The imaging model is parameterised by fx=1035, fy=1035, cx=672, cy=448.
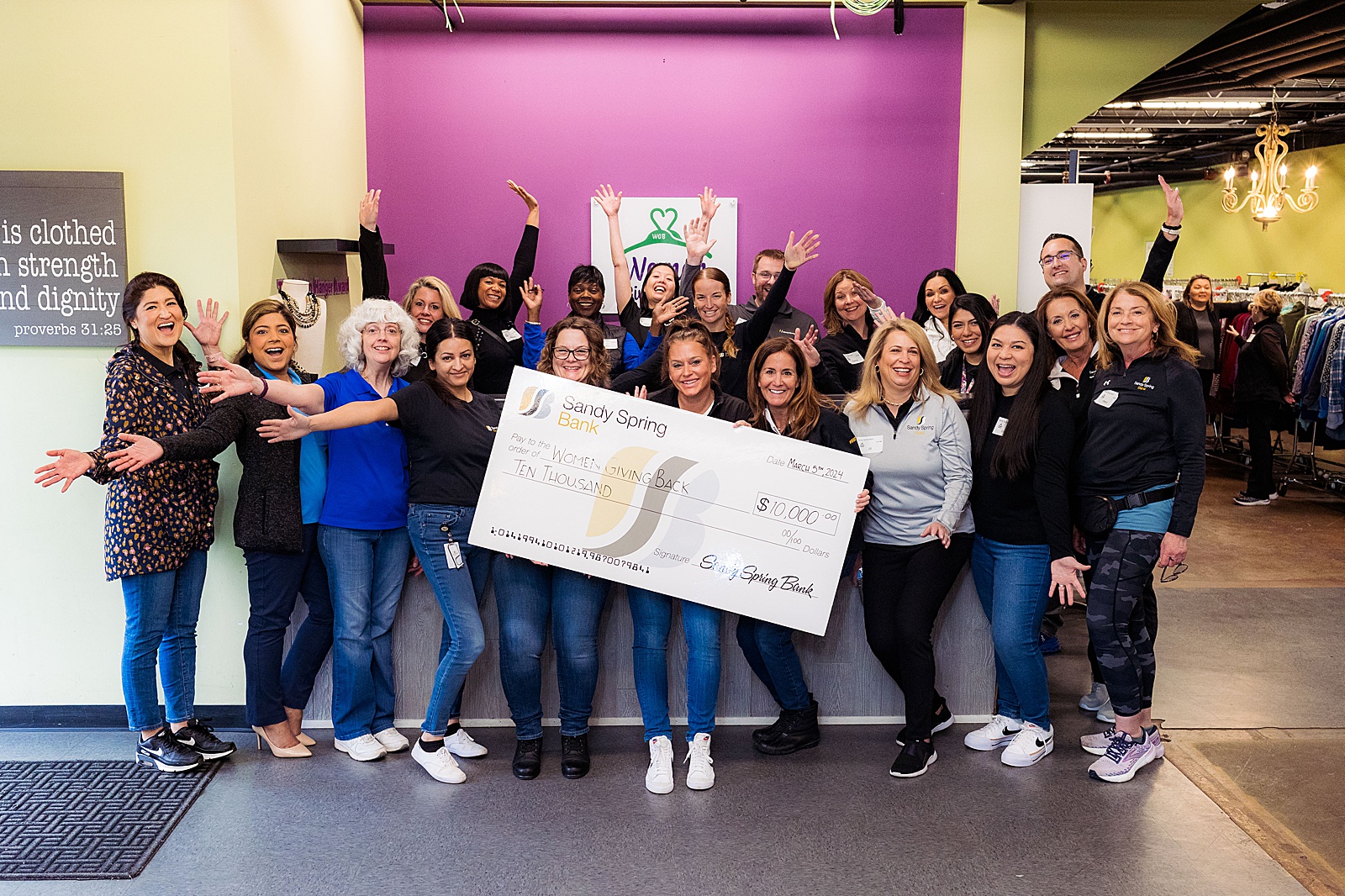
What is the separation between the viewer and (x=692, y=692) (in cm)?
353

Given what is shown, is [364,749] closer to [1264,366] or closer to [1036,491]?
[1036,491]

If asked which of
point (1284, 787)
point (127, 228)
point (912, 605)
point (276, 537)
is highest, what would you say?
point (127, 228)

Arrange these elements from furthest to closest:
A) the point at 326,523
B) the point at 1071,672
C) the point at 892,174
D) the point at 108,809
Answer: the point at 892,174
the point at 1071,672
the point at 326,523
the point at 108,809

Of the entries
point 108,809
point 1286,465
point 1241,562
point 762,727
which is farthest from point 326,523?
point 1286,465

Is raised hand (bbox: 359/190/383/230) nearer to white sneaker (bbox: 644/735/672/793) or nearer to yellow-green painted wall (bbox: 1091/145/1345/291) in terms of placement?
white sneaker (bbox: 644/735/672/793)

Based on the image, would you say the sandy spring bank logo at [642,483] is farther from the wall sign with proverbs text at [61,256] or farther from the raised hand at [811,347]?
the wall sign with proverbs text at [61,256]

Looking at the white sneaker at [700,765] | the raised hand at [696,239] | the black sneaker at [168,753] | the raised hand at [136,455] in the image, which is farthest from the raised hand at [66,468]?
the raised hand at [696,239]

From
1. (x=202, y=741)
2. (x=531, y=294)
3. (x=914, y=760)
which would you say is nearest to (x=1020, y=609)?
(x=914, y=760)

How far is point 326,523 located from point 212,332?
0.81 meters

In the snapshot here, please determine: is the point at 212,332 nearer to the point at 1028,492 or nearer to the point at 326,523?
the point at 326,523

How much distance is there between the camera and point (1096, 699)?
13.3 feet

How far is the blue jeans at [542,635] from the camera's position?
347 centimetres

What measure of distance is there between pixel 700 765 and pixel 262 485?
67.9 inches

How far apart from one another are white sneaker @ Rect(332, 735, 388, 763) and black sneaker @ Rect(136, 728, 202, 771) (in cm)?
48
